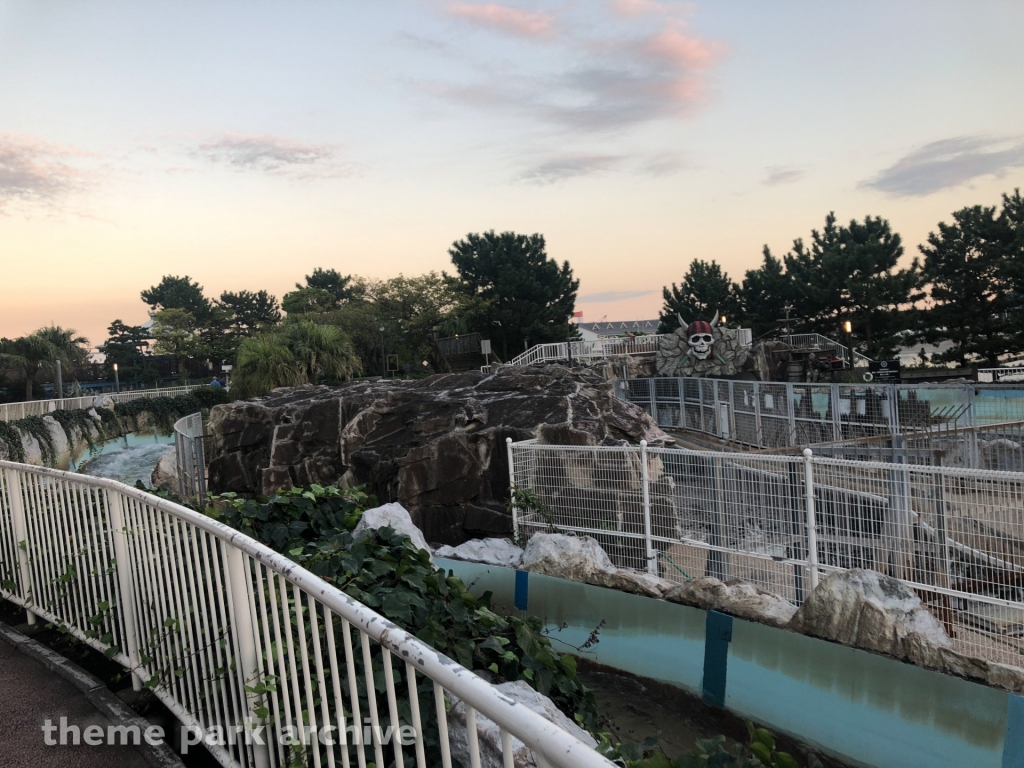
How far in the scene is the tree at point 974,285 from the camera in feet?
123

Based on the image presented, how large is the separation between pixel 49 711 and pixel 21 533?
1.73 meters

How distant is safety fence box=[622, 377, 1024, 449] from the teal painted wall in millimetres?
6529

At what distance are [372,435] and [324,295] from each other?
2478 inches

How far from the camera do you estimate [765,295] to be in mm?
48781

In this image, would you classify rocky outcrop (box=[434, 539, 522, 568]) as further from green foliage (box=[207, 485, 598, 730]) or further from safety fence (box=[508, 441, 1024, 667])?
green foliage (box=[207, 485, 598, 730])

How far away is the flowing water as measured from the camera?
86.6ft

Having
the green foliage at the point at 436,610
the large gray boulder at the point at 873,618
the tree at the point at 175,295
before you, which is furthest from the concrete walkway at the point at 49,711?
the tree at the point at 175,295

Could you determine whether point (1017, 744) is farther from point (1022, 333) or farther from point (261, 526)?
point (1022, 333)

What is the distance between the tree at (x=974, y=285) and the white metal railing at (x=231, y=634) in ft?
138

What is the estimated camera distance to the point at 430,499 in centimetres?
1074

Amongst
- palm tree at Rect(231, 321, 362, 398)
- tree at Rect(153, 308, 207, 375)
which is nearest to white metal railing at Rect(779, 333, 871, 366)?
palm tree at Rect(231, 321, 362, 398)

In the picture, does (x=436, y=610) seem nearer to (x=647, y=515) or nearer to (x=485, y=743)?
(x=485, y=743)

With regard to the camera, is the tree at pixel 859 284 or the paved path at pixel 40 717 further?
the tree at pixel 859 284

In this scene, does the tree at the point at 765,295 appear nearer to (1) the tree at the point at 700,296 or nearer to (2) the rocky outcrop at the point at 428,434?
(1) the tree at the point at 700,296
